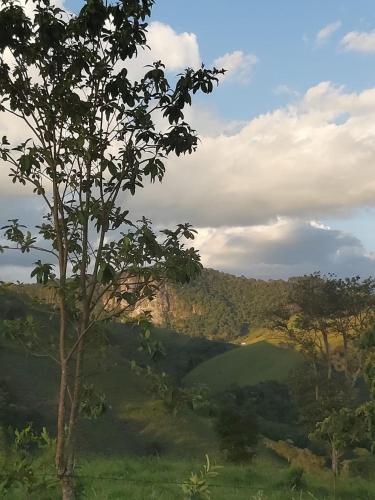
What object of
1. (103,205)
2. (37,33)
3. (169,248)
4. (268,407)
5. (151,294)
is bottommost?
(268,407)

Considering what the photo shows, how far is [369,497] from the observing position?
16.9 metres

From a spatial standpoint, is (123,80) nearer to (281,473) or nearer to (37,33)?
(37,33)

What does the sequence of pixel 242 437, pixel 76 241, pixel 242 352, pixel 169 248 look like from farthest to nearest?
pixel 242 352
pixel 242 437
pixel 76 241
pixel 169 248

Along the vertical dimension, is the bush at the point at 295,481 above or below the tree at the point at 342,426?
below

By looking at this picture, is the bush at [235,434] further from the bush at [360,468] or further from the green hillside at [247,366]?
Result: the green hillside at [247,366]

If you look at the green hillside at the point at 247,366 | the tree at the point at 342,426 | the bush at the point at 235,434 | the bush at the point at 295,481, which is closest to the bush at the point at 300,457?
the bush at the point at 235,434

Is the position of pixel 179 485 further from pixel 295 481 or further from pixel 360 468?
pixel 360 468

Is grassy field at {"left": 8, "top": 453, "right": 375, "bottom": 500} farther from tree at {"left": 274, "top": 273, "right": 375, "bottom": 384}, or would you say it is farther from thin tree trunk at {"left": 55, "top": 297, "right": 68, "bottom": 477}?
tree at {"left": 274, "top": 273, "right": 375, "bottom": 384}

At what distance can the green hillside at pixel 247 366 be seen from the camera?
4456 inches

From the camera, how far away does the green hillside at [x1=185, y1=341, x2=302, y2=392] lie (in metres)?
113

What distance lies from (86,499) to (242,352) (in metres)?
123

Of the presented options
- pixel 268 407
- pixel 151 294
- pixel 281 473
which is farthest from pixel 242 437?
pixel 268 407

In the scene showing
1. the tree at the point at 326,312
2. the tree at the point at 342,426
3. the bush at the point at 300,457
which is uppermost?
the tree at the point at 326,312

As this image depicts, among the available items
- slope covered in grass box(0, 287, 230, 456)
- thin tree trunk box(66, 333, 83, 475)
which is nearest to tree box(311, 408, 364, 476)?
thin tree trunk box(66, 333, 83, 475)
